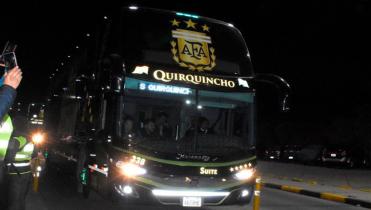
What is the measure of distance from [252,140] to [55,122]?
8.54 metres

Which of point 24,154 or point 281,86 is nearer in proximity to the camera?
point 24,154

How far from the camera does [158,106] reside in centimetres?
968

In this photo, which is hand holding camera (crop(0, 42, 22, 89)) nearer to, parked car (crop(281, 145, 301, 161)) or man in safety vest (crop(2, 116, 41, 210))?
man in safety vest (crop(2, 116, 41, 210))

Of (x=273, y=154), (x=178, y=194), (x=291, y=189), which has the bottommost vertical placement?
(x=273, y=154)

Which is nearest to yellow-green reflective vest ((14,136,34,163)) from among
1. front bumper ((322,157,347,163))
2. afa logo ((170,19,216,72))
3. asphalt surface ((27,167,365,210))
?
asphalt surface ((27,167,365,210))

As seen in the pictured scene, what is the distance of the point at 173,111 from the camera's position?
382 inches

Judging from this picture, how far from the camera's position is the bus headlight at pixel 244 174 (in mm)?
9578

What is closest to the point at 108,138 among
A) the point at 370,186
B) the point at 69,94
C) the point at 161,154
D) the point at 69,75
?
the point at 161,154

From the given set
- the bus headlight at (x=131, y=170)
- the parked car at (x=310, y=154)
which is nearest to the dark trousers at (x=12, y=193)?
the bus headlight at (x=131, y=170)

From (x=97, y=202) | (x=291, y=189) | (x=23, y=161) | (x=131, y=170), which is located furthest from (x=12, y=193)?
(x=291, y=189)

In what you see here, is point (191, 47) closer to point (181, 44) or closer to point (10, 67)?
point (181, 44)

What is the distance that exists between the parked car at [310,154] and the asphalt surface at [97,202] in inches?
971

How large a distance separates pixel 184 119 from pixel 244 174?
1.36m

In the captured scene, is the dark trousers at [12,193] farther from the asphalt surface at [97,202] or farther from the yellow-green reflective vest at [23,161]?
the asphalt surface at [97,202]
